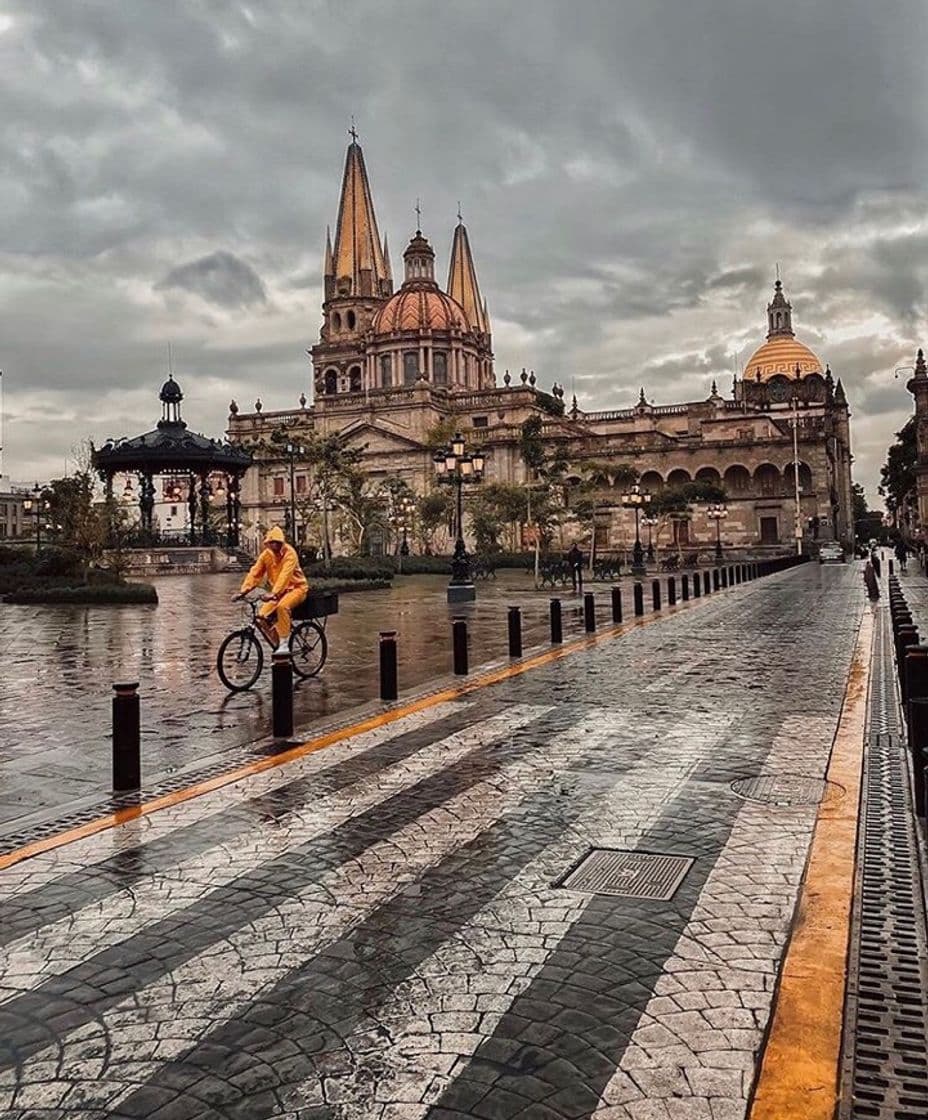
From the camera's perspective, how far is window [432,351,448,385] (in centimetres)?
8306

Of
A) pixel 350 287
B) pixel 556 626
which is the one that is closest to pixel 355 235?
pixel 350 287

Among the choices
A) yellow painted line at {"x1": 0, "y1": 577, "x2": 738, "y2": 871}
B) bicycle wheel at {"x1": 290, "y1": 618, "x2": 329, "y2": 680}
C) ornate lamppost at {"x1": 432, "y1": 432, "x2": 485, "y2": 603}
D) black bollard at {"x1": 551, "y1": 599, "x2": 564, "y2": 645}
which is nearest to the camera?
yellow painted line at {"x1": 0, "y1": 577, "x2": 738, "y2": 871}

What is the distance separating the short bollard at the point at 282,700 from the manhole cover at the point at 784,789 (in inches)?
155

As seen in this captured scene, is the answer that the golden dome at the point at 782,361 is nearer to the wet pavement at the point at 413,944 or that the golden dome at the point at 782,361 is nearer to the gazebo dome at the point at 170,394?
the gazebo dome at the point at 170,394

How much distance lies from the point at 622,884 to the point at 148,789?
11.9 ft

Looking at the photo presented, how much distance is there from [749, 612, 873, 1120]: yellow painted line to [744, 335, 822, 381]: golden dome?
91.4 m

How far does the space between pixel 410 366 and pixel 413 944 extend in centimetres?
8100

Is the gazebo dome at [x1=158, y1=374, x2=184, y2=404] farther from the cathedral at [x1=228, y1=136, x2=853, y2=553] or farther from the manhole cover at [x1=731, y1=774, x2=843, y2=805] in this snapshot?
the manhole cover at [x1=731, y1=774, x2=843, y2=805]

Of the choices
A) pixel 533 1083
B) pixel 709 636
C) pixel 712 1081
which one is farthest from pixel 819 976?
pixel 709 636

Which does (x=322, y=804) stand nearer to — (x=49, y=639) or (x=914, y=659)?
(x=914, y=659)

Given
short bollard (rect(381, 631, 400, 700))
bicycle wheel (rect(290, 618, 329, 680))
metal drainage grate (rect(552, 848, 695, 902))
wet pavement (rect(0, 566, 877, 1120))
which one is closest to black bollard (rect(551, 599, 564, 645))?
bicycle wheel (rect(290, 618, 329, 680))

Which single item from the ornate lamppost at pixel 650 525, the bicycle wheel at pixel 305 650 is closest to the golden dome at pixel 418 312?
the ornate lamppost at pixel 650 525

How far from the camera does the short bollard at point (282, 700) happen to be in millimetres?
8398

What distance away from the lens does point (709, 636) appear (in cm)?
1645
